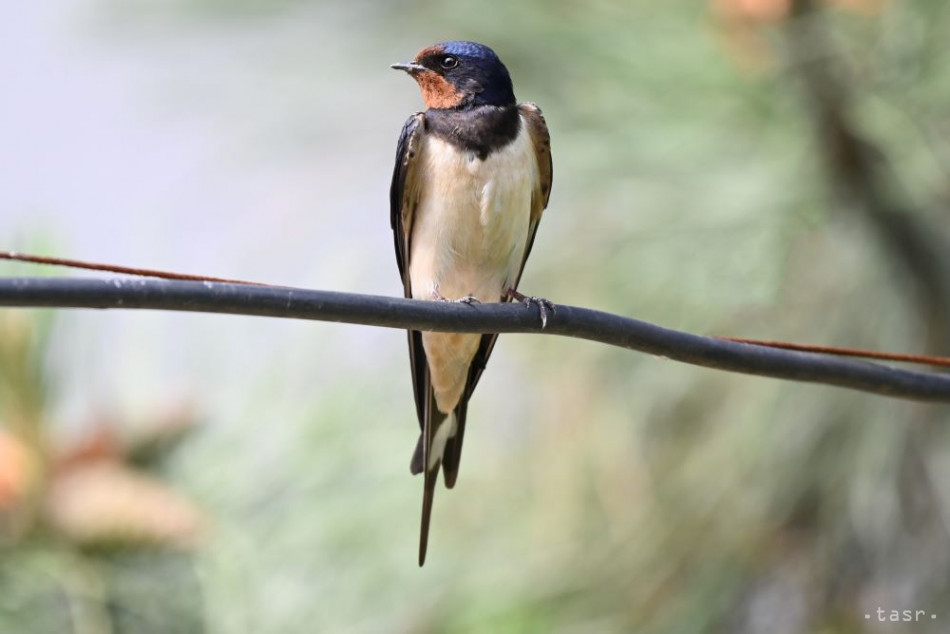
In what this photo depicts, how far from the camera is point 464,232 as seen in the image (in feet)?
7.07

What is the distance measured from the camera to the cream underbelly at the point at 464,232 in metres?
2.13

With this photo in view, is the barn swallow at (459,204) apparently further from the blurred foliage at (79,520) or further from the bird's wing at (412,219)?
A: the blurred foliage at (79,520)

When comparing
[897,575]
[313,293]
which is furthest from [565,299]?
[313,293]

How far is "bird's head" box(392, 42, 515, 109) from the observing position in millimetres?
2252

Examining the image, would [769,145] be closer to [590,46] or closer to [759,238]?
[759,238]

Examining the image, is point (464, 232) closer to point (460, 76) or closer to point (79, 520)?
point (460, 76)

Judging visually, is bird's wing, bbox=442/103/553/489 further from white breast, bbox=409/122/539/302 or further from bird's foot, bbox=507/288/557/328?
bird's foot, bbox=507/288/557/328

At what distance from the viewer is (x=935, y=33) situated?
251 centimetres

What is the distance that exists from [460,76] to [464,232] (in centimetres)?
28

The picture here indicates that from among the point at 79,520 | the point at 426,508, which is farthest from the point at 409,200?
the point at 79,520

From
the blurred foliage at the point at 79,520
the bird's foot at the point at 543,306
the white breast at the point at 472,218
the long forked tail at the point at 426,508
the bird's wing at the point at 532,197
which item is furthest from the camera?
the bird's wing at the point at 532,197

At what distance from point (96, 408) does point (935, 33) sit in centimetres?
156

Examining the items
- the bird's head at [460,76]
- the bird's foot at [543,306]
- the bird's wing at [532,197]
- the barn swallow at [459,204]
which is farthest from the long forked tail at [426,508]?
the bird's head at [460,76]

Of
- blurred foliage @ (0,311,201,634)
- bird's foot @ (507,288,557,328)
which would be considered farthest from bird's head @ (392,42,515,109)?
blurred foliage @ (0,311,201,634)
